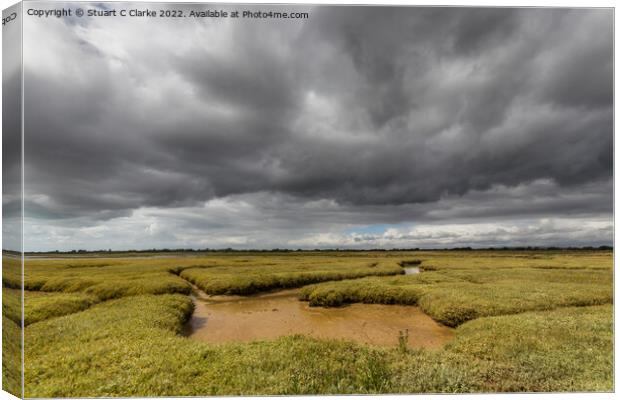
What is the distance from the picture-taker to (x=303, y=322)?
15820 mm

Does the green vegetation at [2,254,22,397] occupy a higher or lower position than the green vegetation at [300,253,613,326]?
higher

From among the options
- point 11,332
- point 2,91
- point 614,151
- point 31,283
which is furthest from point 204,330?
point 614,151

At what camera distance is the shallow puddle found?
507 inches

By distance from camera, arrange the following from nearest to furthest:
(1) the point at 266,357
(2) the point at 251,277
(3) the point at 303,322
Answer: (1) the point at 266,357 → (3) the point at 303,322 → (2) the point at 251,277

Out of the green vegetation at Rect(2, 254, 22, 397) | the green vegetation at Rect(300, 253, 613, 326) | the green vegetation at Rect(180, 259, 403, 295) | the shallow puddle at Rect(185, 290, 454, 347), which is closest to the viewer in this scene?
the green vegetation at Rect(2, 254, 22, 397)

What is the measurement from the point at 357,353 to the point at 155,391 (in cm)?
601

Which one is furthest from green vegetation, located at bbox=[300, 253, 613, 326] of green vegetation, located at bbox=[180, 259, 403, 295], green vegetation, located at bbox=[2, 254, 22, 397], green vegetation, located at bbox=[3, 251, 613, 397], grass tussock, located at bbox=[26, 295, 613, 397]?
green vegetation, located at bbox=[2, 254, 22, 397]

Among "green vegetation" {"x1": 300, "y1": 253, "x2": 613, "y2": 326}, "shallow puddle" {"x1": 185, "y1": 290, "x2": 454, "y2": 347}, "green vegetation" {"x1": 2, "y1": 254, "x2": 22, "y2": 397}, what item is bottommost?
"shallow puddle" {"x1": 185, "y1": 290, "x2": 454, "y2": 347}

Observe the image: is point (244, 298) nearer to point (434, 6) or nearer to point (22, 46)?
point (22, 46)

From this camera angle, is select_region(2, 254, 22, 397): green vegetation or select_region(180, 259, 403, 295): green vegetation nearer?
select_region(2, 254, 22, 397): green vegetation

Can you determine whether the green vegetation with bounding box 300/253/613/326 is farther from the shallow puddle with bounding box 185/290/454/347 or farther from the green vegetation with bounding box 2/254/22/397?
the green vegetation with bounding box 2/254/22/397

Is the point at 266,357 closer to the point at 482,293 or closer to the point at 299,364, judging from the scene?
the point at 299,364

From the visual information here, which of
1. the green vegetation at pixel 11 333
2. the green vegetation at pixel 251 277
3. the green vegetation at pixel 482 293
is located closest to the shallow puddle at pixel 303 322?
the green vegetation at pixel 482 293

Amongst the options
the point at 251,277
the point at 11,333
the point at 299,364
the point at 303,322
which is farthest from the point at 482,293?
the point at 11,333
